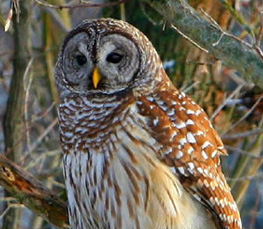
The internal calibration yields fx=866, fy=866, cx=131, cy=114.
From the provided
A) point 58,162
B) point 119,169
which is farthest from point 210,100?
point 119,169

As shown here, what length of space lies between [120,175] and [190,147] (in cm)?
47

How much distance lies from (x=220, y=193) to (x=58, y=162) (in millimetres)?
2504

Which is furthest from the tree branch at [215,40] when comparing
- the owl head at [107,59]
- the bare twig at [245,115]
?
the bare twig at [245,115]

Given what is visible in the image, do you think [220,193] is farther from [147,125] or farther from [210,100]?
[210,100]

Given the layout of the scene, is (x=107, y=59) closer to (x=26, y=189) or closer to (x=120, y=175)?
(x=120, y=175)

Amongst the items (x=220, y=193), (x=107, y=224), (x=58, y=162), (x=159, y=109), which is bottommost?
(x=58, y=162)

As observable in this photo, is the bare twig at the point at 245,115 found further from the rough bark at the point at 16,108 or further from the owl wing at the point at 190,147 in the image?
the rough bark at the point at 16,108

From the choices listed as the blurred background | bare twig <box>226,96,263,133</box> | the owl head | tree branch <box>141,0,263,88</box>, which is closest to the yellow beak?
the owl head

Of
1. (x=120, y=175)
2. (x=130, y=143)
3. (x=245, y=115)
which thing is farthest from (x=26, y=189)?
(x=245, y=115)

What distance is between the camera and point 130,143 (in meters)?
5.18

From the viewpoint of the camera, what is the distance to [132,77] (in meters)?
5.51

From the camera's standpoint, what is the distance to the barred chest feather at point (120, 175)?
520 cm

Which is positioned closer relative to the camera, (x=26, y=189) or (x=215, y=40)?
(x=215, y=40)

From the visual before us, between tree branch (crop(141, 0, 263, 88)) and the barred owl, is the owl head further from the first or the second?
tree branch (crop(141, 0, 263, 88))
